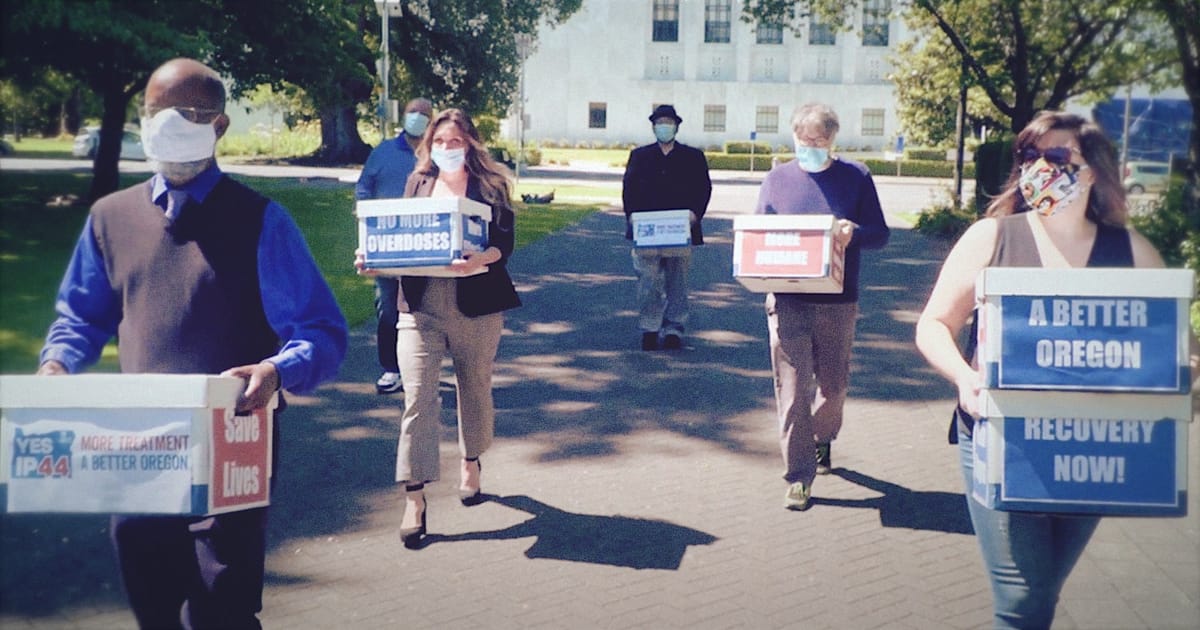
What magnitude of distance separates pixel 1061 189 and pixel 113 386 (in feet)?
8.57

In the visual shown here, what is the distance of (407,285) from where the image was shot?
5.92m

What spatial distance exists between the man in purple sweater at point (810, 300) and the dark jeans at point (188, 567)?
3570mm

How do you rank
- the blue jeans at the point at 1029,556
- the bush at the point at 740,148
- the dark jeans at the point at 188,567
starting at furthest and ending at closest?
1. the bush at the point at 740,148
2. the blue jeans at the point at 1029,556
3. the dark jeans at the point at 188,567

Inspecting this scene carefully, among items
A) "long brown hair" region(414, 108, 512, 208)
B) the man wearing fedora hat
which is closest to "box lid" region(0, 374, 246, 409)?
"long brown hair" region(414, 108, 512, 208)

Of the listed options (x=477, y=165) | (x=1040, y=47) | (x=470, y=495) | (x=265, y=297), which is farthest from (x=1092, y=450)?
(x=1040, y=47)

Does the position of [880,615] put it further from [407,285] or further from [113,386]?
[113,386]

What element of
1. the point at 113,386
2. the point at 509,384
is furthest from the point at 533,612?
the point at 509,384

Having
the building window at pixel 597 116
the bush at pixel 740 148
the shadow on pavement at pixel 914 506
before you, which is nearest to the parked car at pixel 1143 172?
the bush at pixel 740 148

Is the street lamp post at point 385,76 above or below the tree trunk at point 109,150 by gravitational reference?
above

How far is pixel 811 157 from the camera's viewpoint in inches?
251

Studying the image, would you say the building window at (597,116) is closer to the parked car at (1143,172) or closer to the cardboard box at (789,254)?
the parked car at (1143,172)

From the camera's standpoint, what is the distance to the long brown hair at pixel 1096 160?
3547 mm

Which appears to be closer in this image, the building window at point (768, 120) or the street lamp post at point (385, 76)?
the street lamp post at point (385, 76)

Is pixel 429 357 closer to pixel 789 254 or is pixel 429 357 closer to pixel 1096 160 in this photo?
pixel 789 254
